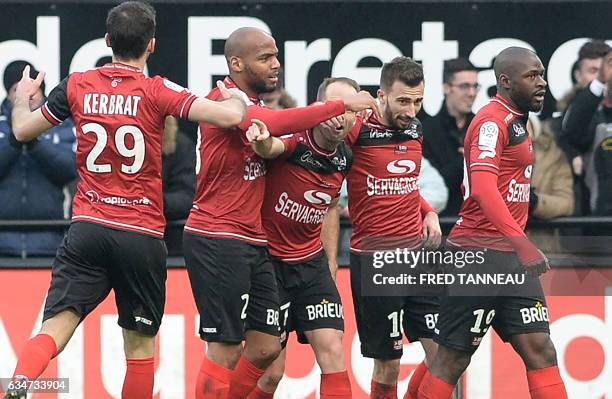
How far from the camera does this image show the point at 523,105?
7941 millimetres

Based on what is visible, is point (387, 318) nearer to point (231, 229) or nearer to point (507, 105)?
point (231, 229)

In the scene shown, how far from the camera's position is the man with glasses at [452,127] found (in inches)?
369

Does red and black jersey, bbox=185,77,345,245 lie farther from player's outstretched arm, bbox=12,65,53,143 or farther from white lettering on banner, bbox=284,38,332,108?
white lettering on banner, bbox=284,38,332,108

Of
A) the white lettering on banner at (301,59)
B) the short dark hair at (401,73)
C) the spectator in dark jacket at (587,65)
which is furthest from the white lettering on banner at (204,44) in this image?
the spectator in dark jacket at (587,65)

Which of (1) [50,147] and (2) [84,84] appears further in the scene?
(1) [50,147]

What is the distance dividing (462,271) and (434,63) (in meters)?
1.75

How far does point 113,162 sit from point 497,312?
2.17 metres

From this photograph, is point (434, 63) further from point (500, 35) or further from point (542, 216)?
point (542, 216)

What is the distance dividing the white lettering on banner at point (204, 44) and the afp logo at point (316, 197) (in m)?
1.65

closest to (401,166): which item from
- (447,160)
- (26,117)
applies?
(447,160)

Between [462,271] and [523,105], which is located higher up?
[523,105]

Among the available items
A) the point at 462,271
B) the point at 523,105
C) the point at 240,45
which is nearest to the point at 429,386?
the point at 462,271

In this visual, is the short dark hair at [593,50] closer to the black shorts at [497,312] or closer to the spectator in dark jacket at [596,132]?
the spectator in dark jacket at [596,132]

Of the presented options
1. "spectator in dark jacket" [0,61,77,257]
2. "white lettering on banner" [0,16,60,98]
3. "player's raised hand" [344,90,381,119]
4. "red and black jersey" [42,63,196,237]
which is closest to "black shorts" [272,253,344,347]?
"red and black jersey" [42,63,196,237]
